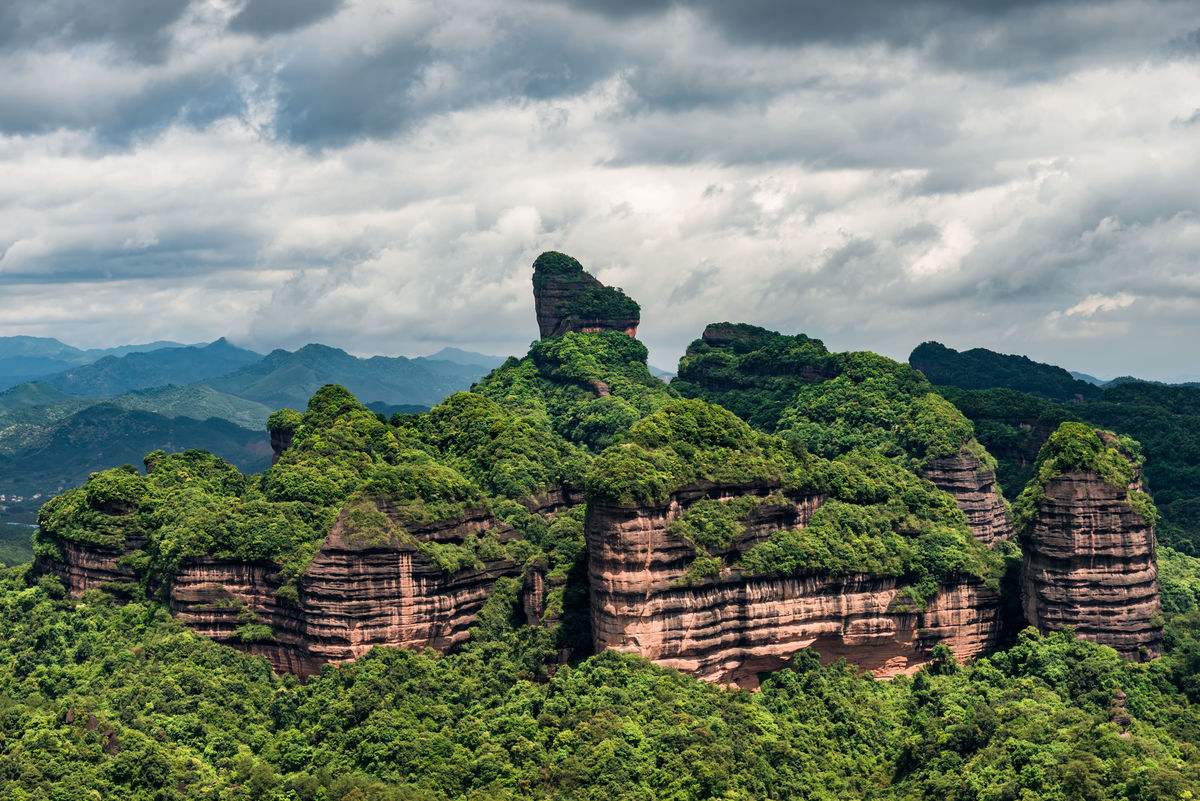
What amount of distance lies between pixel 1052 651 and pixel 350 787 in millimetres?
41074

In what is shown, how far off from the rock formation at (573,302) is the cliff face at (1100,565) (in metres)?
82.6

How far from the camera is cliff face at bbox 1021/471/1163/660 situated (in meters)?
82.4

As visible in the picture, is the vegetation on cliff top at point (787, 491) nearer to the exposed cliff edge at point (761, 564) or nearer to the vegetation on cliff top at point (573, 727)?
the exposed cliff edge at point (761, 564)

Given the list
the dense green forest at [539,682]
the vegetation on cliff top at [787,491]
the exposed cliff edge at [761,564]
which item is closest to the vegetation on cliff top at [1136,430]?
the dense green forest at [539,682]

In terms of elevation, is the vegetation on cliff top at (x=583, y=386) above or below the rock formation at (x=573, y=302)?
below

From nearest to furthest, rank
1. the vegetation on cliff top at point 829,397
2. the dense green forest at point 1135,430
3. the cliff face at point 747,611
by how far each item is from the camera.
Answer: the cliff face at point 747,611
the vegetation on cliff top at point 829,397
the dense green forest at point 1135,430

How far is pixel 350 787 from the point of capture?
71.1 meters

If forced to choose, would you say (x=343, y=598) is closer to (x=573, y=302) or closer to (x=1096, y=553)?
(x=1096, y=553)

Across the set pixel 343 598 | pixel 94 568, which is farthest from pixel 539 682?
pixel 94 568

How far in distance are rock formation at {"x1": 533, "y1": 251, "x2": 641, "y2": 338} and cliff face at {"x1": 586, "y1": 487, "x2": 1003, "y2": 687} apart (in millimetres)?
73316

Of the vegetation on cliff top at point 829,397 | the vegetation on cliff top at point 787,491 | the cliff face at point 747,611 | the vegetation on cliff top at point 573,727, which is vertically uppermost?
the vegetation on cliff top at point 829,397

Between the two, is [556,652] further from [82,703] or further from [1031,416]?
[1031,416]

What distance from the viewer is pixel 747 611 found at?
83688 millimetres

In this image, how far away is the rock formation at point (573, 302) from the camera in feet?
526
